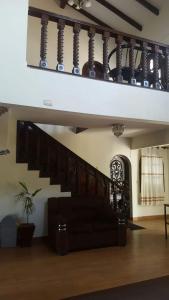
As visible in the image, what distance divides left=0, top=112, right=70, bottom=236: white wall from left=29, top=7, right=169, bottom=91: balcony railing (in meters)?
1.89

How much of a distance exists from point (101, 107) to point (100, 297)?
7.89 ft

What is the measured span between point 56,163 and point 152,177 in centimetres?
362

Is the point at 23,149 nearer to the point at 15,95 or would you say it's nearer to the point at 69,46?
the point at 15,95

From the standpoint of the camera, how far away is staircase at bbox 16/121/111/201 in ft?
18.7

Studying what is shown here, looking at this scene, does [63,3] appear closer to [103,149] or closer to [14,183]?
[103,149]

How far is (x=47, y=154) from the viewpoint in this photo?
19.4 feet

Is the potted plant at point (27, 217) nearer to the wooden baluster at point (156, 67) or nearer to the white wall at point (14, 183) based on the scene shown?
the white wall at point (14, 183)

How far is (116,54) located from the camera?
4094mm

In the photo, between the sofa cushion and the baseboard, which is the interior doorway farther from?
the sofa cushion

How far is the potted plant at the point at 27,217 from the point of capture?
517 cm

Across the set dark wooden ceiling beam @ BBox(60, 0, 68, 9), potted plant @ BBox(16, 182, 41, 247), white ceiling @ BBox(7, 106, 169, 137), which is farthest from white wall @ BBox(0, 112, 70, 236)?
dark wooden ceiling beam @ BBox(60, 0, 68, 9)

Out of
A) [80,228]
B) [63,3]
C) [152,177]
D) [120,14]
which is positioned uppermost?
[63,3]

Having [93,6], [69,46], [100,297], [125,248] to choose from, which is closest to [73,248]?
[125,248]

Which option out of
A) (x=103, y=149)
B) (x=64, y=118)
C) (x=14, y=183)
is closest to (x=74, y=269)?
(x=14, y=183)
